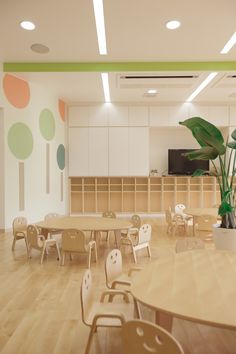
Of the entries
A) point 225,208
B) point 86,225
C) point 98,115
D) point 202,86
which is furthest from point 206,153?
point 98,115

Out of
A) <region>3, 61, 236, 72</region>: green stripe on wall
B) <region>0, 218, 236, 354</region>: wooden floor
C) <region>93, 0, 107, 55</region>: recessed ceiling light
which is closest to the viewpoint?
<region>0, 218, 236, 354</region>: wooden floor

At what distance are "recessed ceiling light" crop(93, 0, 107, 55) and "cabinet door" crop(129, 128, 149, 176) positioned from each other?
13.4 ft

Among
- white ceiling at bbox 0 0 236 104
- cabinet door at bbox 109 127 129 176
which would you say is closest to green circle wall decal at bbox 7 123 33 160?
white ceiling at bbox 0 0 236 104

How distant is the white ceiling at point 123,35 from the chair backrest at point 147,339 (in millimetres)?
4151

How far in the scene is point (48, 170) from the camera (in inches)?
334

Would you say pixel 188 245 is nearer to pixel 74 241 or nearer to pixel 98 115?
pixel 74 241

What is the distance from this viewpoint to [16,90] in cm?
707

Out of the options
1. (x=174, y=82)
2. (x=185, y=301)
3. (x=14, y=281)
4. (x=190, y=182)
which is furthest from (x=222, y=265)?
(x=190, y=182)

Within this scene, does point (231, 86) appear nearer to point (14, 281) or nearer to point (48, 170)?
point (48, 170)

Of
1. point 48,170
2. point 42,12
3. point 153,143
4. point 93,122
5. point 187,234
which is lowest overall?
point 187,234

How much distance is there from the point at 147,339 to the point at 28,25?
4.85m

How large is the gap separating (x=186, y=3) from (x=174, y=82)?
3.26 metres

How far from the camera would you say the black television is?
32.3 ft

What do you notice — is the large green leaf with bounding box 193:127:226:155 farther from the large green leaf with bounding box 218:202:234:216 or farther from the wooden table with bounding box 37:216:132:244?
the wooden table with bounding box 37:216:132:244
